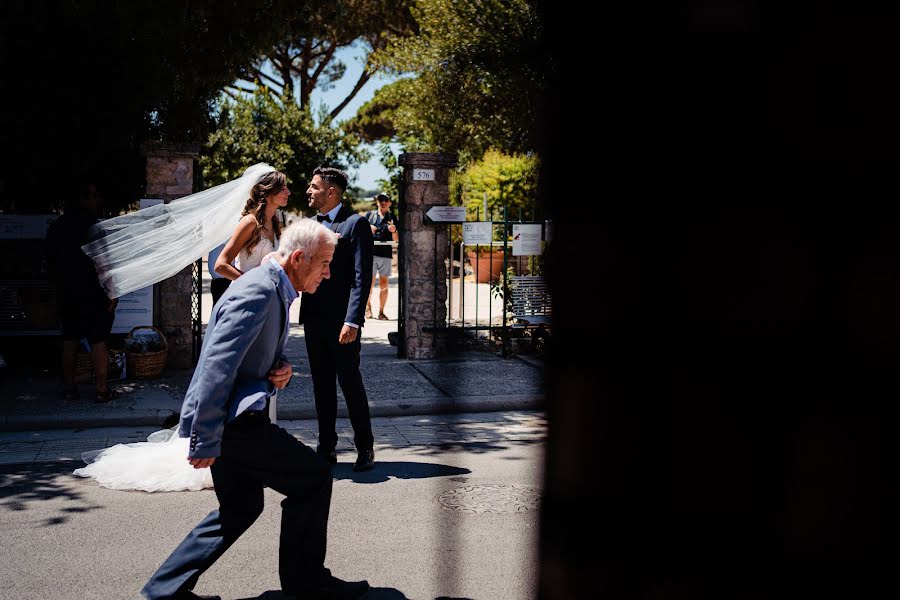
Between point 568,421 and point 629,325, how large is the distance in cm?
10

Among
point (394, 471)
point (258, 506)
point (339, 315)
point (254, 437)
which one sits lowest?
point (394, 471)

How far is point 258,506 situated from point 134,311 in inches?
256

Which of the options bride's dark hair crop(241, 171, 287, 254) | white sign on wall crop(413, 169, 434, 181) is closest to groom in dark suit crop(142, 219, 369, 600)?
bride's dark hair crop(241, 171, 287, 254)

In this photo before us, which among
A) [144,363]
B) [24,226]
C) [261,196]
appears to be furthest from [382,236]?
[261,196]

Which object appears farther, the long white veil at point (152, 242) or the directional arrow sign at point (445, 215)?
the directional arrow sign at point (445, 215)

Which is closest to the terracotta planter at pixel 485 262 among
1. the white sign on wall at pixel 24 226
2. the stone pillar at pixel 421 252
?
the stone pillar at pixel 421 252

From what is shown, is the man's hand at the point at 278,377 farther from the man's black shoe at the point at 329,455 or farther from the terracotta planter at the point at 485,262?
the terracotta planter at the point at 485,262

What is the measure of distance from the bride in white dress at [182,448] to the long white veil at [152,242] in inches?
39.1

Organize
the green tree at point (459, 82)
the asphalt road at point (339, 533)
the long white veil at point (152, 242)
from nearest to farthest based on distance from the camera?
the asphalt road at point (339, 533) → the long white veil at point (152, 242) → the green tree at point (459, 82)

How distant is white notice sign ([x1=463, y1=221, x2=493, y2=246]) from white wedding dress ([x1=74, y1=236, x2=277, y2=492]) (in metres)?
5.29

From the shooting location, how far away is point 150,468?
5965 millimetres

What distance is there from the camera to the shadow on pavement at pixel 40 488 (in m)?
5.38

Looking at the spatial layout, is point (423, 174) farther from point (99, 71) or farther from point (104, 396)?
point (104, 396)

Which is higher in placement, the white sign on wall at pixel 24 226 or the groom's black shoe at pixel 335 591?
the white sign on wall at pixel 24 226
